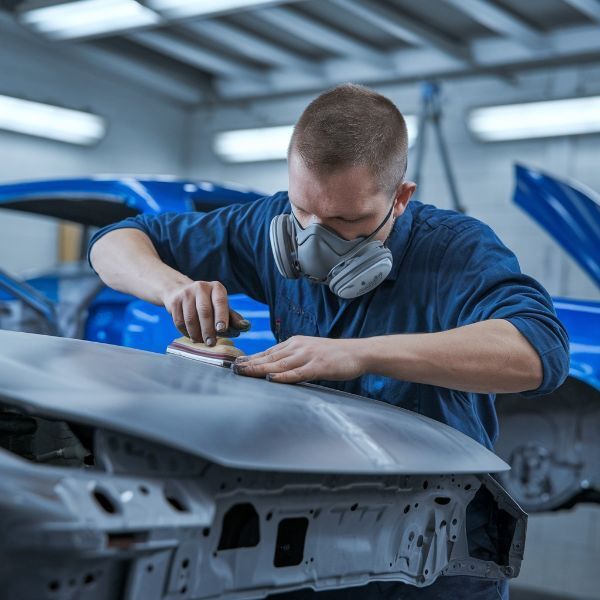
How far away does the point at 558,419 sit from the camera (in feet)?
11.7

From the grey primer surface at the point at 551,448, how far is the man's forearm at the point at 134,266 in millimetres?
1937

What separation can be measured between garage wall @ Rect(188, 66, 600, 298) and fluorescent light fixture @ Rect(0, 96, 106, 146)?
201 cm

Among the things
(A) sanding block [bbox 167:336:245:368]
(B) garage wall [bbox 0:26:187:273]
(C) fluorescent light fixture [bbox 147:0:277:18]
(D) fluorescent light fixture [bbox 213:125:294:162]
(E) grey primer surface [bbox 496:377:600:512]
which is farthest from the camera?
(D) fluorescent light fixture [bbox 213:125:294:162]

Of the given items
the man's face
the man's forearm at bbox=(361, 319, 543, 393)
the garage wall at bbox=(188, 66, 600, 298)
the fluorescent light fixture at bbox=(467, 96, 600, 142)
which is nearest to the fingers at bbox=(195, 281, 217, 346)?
the man's face

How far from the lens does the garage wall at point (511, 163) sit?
7609 millimetres

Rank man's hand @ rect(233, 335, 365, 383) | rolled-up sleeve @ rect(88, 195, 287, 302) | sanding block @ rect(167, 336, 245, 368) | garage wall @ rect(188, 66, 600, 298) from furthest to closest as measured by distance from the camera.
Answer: garage wall @ rect(188, 66, 600, 298) → rolled-up sleeve @ rect(88, 195, 287, 302) → sanding block @ rect(167, 336, 245, 368) → man's hand @ rect(233, 335, 365, 383)

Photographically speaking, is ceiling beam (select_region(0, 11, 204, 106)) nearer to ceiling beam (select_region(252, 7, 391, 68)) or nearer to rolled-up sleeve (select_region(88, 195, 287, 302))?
ceiling beam (select_region(252, 7, 391, 68))

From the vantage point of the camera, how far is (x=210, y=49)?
348 inches

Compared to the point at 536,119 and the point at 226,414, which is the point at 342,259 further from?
the point at 536,119

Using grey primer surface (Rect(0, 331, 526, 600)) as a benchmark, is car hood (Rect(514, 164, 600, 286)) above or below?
above

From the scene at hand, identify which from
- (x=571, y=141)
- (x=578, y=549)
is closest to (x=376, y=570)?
(x=578, y=549)

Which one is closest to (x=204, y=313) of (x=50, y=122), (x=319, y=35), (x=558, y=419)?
(x=558, y=419)

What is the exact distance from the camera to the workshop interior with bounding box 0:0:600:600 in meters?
1.12

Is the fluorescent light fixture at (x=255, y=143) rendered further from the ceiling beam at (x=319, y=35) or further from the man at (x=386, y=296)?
the man at (x=386, y=296)
